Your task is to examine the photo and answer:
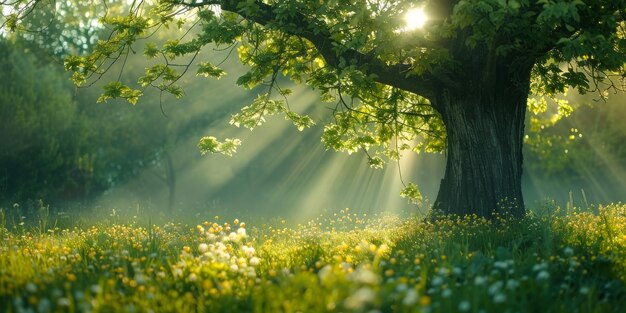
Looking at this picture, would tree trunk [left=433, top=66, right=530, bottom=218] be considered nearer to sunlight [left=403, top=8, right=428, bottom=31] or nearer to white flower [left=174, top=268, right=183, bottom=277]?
sunlight [left=403, top=8, right=428, bottom=31]

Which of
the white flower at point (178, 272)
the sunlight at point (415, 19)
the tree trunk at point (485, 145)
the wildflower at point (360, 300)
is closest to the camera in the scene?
the wildflower at point (360, 300)

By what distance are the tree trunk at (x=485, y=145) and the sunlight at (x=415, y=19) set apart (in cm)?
183

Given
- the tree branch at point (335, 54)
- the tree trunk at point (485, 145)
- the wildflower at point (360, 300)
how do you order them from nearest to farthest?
the wildflower at point (360, 300)
the tree branch at point (335, 54)
the tree trunk at point (485, 145)

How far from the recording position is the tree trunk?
11328 millimetres

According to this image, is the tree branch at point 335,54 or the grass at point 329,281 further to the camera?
the tree branch at point 335,54

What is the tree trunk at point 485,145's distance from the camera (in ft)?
37.2

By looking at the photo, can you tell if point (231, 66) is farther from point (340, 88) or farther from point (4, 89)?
point (340, 88)

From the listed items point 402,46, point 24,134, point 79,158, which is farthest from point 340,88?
point 79,158

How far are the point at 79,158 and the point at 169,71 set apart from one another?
19.1 m

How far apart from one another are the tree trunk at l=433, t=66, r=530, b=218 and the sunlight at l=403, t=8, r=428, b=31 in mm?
1831

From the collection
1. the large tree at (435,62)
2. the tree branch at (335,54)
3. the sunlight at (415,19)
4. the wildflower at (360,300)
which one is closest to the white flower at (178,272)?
the wildflower at (360,300)

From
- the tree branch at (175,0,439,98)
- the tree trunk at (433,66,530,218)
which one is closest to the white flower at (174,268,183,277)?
the tree branch at (175,0,439,98)

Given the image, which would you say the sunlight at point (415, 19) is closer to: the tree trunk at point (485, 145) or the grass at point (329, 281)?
the tree trunk at point (485, 145)

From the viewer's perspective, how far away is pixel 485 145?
11.4 m
